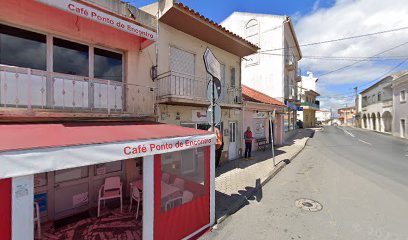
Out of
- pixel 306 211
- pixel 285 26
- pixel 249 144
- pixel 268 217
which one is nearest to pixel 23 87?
pixel 268 217

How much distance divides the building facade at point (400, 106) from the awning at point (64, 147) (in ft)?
103

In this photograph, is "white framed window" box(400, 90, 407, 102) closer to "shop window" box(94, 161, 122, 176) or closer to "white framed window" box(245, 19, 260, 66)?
"white framed window" box(245, 19, 260, 66)

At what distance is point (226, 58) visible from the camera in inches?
454

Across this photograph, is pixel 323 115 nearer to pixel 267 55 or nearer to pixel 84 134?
pixel 267 55

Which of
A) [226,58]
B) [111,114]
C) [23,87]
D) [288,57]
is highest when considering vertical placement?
[288,57]

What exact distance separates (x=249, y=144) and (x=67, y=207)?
925cm

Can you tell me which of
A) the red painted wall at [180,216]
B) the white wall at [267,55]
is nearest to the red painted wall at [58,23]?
the red painted wall at [180,216]

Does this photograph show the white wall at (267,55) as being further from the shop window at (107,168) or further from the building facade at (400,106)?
the shop window at (107,168)

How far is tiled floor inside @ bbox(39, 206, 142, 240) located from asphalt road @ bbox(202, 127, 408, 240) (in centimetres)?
188

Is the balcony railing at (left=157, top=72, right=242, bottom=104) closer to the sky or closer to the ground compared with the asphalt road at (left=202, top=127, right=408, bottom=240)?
closer to the sky

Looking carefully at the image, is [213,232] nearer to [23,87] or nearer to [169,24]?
[23,87]

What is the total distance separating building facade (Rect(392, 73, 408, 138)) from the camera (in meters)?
24.2

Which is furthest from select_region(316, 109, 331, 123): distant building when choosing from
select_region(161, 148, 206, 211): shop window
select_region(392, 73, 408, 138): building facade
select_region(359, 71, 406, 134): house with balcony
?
select_region(161, 148, 206, 211): shop window

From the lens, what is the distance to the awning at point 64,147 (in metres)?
2.56
